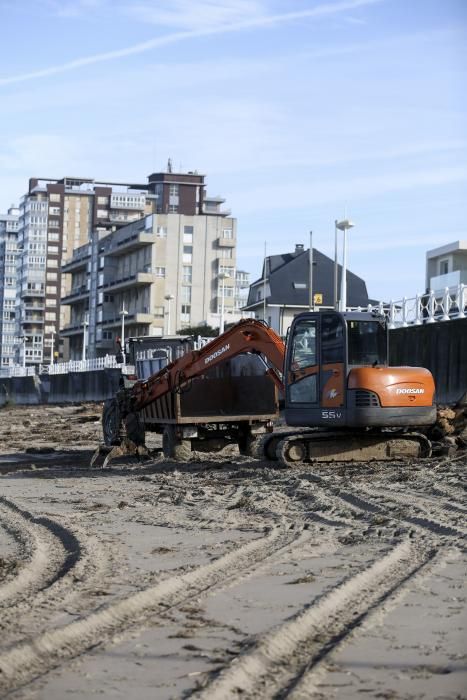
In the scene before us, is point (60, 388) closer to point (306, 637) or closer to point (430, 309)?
point (430, 309)

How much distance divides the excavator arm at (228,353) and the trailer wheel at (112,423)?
1365 millimetres

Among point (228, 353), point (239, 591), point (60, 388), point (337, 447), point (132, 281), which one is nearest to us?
point (239, 591)

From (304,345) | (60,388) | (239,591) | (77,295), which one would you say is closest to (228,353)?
(304,345)

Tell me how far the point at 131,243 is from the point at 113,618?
349ft

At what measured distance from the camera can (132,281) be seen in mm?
110188

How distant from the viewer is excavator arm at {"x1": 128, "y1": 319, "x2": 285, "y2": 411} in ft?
66.9

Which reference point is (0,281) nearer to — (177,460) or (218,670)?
(177,460)

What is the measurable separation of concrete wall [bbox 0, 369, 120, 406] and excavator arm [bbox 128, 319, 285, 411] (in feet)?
105

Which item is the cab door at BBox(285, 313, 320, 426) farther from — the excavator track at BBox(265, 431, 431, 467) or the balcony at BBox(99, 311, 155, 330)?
the balcony at BBox(99, 311, 155, 330)

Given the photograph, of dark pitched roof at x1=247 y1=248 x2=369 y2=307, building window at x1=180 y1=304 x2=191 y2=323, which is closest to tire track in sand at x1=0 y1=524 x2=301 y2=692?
dark pitched roof at x1=247 y1=248 x2=369 y2=307

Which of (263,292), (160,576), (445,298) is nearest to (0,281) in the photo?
(263,292)

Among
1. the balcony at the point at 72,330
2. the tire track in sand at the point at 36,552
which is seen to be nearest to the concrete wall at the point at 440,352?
the tire track in sand at the point at 36,552

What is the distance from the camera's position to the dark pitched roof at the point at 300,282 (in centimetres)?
8781

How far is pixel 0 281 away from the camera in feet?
607
